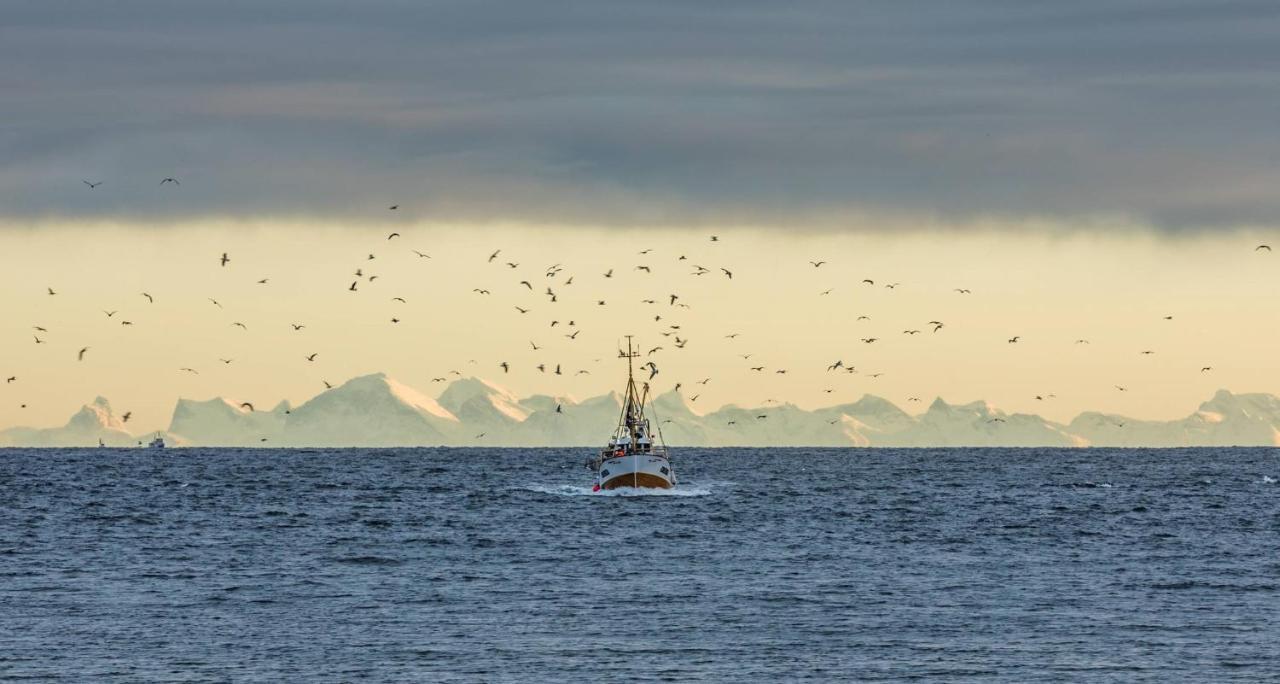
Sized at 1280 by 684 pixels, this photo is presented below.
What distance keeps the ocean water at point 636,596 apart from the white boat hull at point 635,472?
40.8ft

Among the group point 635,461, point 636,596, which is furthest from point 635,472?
point 636,596

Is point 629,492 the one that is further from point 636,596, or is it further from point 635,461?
point 636,596

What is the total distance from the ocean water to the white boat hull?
490 inches

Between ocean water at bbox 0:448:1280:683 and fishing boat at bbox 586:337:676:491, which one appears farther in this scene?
fishing boat at bbox 586:337:676:491

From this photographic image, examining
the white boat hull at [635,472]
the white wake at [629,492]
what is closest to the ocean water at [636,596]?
the white boat hull at [635,472]

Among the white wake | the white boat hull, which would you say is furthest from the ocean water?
the white wake

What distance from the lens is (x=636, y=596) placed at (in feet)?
250

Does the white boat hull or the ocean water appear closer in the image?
the ocean water

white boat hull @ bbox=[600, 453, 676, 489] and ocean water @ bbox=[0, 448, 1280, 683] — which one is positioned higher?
white boat hull @ bbox=[600, 453, 676, 489]

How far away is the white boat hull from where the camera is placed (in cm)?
15300

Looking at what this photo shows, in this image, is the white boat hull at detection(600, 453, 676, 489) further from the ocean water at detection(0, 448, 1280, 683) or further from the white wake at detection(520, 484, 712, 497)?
the ocean water at detection(0, 448, 1280, 683)

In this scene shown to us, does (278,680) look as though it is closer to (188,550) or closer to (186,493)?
(188,550)

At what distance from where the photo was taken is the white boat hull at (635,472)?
15300 cm

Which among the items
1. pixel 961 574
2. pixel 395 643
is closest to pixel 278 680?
pixel 395 643
